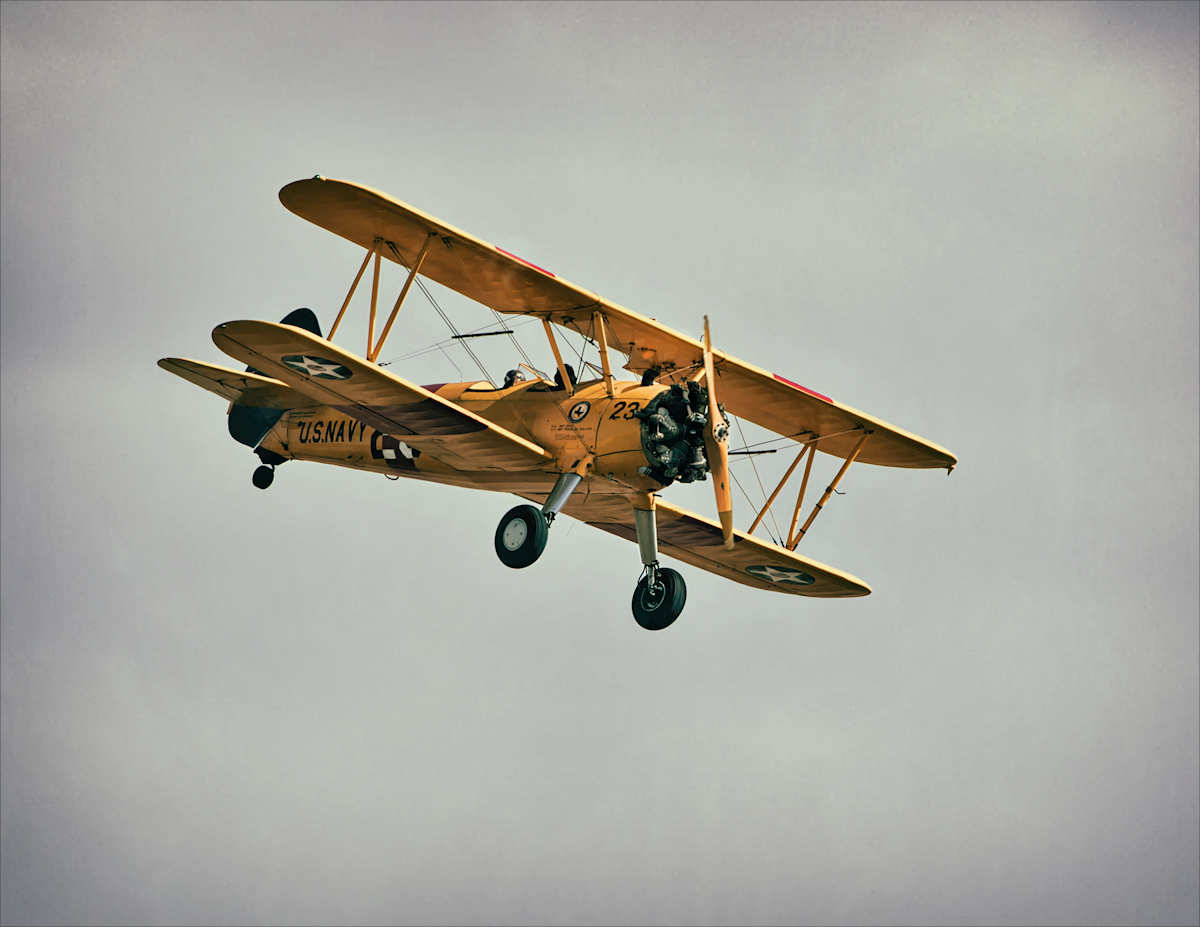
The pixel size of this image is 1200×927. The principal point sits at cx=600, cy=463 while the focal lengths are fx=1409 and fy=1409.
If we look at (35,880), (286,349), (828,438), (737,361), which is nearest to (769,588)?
(828,438)

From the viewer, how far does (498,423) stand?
59.8 ft

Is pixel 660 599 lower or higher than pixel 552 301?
lower

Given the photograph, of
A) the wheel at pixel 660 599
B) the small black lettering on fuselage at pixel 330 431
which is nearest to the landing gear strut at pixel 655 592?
the wheel at pixel 660 599

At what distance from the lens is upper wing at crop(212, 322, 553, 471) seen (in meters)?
15.6

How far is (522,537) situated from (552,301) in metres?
3.18

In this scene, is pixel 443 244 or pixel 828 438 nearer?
pixel 443 244

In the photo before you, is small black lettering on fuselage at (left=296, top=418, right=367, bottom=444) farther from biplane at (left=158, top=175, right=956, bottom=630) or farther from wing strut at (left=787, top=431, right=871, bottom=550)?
wing strut at (left=787, top=431, right=871, bottom=550)

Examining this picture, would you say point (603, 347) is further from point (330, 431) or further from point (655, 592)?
point (330, 431)

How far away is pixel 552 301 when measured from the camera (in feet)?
59.2

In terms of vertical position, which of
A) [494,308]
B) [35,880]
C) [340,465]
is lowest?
[35,880]

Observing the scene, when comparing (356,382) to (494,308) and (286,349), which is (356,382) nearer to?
(286,349)

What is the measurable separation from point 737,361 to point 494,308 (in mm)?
3319

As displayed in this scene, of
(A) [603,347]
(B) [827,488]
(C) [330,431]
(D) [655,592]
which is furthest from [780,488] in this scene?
(C) [330,431]

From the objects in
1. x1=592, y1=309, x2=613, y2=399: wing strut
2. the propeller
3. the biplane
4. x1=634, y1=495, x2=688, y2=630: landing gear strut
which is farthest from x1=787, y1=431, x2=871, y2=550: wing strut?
x1=592, y1=309, x2=613, y2=399: wing strut
